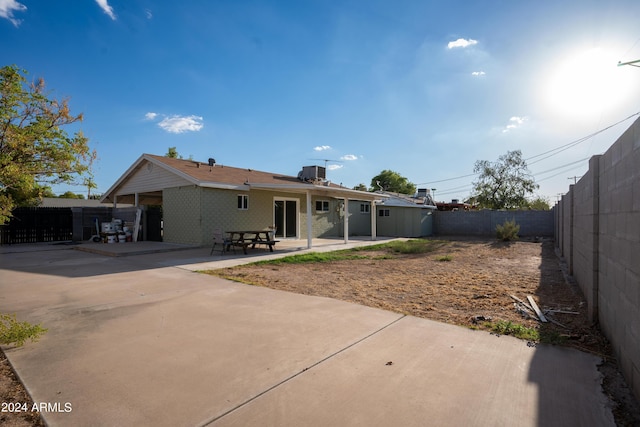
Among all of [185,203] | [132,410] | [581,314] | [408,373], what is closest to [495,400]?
[408,373]

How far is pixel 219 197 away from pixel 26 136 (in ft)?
32.6

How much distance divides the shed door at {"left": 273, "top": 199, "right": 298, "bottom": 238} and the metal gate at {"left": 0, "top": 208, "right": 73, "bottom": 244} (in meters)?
11.6

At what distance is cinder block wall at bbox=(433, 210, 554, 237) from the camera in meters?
21.8

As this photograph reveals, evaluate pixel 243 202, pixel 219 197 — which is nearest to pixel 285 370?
pixel 219 197

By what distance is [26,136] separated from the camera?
13.9 feet

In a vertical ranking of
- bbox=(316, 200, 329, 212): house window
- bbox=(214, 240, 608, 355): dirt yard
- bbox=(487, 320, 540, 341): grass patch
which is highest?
bbox=(316, 200, 329, 212): house window

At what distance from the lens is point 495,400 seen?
8.22ft

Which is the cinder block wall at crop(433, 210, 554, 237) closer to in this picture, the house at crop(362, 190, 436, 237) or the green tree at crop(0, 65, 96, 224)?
the house at crop(362, 190, 436, 237)

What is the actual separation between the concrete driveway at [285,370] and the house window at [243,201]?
10.2m

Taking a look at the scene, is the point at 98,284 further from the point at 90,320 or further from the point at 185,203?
the point at 185,203

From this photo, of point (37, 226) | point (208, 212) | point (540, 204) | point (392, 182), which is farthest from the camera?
point (392, 182)

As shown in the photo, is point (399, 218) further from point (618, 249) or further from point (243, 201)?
point (618, 249)

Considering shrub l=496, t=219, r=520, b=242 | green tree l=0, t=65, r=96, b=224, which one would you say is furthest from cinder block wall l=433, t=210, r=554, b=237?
green tree l=0, t=65, r=96, b=224

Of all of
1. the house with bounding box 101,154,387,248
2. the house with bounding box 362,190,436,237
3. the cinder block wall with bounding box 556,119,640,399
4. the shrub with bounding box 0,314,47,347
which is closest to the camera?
the cinder block wall with bounding box 556,119,640,399
